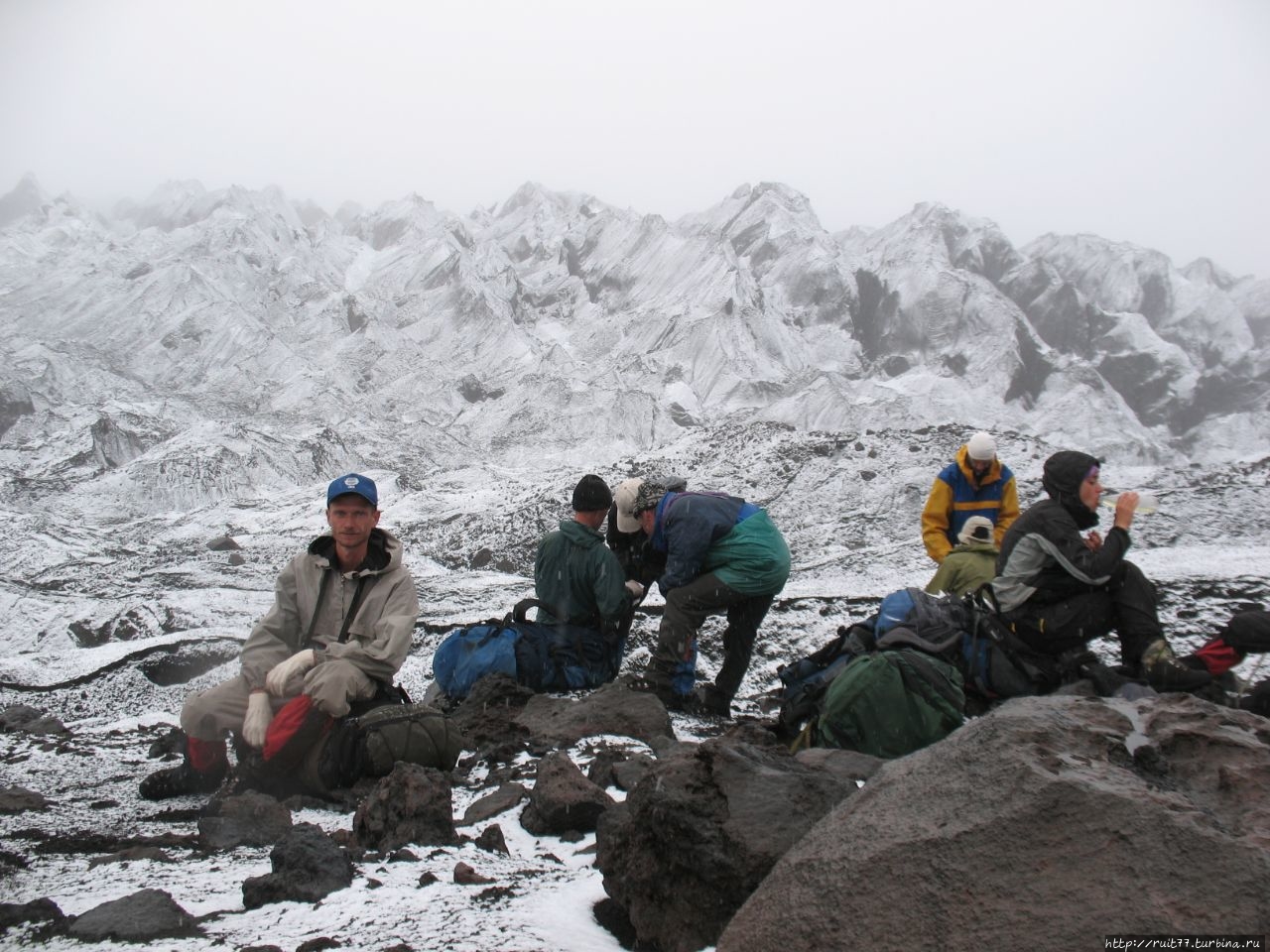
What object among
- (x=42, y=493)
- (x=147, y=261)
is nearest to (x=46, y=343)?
(x=147, y=261)

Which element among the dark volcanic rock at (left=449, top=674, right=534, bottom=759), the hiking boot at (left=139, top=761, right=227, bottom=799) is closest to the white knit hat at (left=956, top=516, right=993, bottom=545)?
the dark volcanic rock at (left=449, top=674, right=534, bottom=759)

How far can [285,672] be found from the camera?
2.92 m

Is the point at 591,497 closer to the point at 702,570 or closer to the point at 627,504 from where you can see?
the point at 627,504

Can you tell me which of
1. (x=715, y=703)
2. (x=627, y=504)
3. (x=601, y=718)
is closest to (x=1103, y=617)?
(x=715, y=703)

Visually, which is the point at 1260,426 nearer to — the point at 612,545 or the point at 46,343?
the point at 612,545

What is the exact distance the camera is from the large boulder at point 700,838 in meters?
1.70

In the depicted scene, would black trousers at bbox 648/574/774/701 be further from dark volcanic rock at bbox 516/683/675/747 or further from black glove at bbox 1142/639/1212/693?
black glove at bbox 1142/639/1212/693

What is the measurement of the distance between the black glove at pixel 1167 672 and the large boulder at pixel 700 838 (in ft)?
7.22

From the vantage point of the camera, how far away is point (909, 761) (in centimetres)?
166

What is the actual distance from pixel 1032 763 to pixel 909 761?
0.25 meters

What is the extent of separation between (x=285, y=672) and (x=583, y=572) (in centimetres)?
188

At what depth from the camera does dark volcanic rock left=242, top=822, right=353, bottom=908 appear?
1.81m

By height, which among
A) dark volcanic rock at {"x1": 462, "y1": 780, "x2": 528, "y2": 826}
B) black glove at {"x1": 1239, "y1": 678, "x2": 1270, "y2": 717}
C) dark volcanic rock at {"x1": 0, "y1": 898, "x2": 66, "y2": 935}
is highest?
dark volcanic rock at {"x1": 0, "y1": 898, "x2": 66, "y2": 935}

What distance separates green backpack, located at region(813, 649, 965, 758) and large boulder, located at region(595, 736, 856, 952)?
49.4 inches
